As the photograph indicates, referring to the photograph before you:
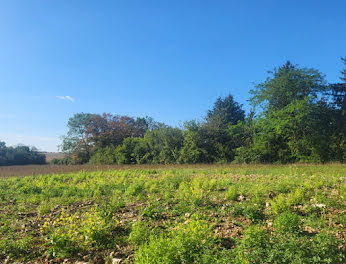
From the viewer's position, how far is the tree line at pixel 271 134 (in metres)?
16.5

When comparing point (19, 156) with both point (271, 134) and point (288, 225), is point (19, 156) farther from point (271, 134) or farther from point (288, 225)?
point (288, 225)

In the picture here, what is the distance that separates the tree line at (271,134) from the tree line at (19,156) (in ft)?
48.9

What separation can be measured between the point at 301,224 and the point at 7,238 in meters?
5.35

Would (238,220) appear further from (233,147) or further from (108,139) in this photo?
(108,139)

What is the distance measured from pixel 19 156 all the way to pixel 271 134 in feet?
116

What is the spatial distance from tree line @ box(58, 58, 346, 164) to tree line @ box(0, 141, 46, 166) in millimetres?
14909

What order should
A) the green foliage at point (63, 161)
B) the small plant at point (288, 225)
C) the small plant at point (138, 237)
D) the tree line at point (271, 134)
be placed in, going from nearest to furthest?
1. the small plant at point (288, 225)
2. the small plant at point (138, 237)
3. the tree line at point (271, 134)
4. the green foliage at point (63, 161)

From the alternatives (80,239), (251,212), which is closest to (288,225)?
(251,212)

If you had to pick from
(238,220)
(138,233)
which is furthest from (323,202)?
(138,233)

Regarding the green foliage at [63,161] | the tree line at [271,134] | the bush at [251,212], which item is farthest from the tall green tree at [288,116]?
the green foliage at [63,161]

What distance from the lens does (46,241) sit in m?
3.88

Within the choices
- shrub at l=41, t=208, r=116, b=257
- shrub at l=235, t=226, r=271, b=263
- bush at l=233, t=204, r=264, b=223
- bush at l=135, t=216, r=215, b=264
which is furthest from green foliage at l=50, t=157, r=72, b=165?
shrub at l=235, t=226, r=271, b=263

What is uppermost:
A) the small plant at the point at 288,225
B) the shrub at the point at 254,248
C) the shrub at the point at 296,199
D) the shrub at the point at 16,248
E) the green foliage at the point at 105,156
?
the green foliage at the point at 105,156

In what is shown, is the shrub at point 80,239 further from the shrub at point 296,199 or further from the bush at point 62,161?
the bush at point 62,161
